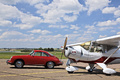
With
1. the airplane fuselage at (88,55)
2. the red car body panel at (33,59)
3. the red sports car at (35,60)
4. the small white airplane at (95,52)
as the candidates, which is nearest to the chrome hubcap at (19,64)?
the red sports car at (35,60)

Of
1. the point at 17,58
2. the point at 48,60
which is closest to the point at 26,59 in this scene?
the point at 17,58

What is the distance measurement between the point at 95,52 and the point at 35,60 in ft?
17.5

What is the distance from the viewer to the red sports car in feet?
43.2

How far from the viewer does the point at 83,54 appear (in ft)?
35.1

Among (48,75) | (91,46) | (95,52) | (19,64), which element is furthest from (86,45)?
(19,64)

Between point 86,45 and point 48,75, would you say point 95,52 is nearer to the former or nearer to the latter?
point 86,45

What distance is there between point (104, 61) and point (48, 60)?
5042mm

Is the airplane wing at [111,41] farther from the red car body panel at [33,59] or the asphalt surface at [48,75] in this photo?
the red car body panel at [33,59]

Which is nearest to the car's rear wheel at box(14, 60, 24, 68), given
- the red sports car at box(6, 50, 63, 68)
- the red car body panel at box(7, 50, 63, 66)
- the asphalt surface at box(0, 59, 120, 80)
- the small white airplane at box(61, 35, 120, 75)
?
the red sports car at box(6, 50, 63, 68)

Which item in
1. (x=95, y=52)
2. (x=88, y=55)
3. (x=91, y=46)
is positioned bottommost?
(x=88, y=55)

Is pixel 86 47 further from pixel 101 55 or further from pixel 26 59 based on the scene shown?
pixel 26 59

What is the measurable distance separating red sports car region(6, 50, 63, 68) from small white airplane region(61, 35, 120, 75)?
10.1 feet

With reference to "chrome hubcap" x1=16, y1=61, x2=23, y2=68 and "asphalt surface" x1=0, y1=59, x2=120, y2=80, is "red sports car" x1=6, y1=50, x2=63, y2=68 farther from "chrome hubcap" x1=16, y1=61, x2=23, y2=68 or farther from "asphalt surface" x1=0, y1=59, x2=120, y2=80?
"asphalt surface" x1=0, y1=59, x2=120, y2=80

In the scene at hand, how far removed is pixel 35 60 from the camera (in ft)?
43.9
